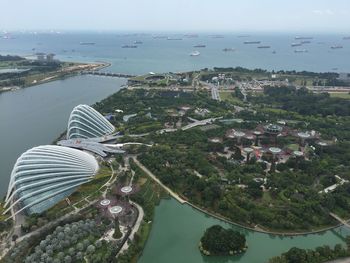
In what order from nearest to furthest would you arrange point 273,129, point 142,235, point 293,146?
point 142,235
point 293,146
point 273,129

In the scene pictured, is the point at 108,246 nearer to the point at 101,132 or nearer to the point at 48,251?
the point at 48,251

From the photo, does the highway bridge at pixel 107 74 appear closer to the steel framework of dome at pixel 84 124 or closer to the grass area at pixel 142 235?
the steel framework of dome at pixel 84 124

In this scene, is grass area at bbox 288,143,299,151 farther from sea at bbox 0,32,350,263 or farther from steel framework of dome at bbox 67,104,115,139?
steel framework of dome at bbox 67,104,115,139

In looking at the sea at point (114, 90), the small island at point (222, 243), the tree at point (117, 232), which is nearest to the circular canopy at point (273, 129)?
the sea at point (114, 90)

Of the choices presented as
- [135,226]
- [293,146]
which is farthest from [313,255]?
[293,146]

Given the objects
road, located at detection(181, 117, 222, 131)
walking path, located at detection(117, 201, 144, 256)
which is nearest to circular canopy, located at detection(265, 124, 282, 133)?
road, located at detection(181, 117, 222, 131)

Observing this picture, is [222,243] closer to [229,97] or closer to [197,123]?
[197,123]
